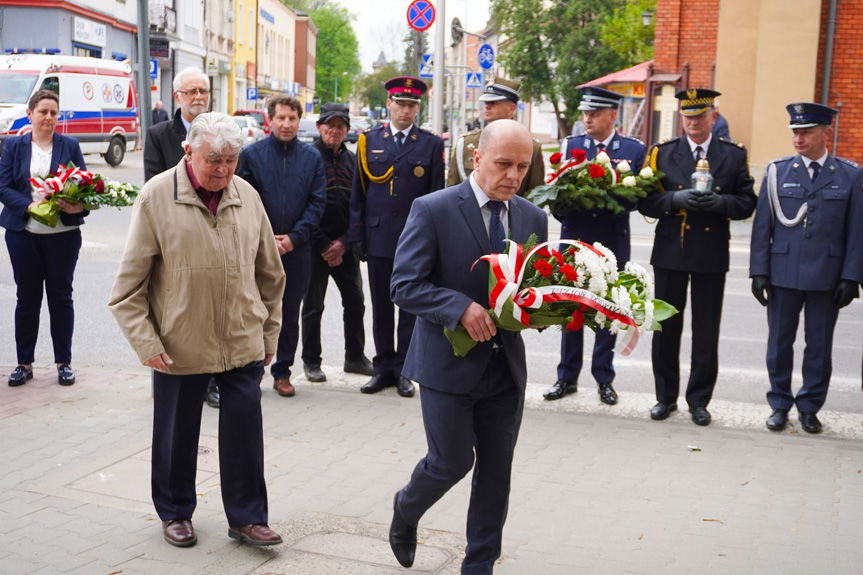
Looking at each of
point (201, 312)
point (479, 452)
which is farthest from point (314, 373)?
point (479, 452)

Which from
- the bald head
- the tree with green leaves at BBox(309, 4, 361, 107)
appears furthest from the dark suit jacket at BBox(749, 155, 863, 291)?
the tree with green leaves at BBox(309, 4, 361, 107)

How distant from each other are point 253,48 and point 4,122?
45.8m

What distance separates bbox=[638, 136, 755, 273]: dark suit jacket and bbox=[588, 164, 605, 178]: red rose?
1.57 ft

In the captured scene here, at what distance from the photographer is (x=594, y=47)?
59.7 metres

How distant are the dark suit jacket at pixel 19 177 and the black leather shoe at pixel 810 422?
5.34 metres

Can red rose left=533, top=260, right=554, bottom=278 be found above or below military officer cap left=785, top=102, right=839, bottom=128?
below

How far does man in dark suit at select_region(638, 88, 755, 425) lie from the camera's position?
742cm

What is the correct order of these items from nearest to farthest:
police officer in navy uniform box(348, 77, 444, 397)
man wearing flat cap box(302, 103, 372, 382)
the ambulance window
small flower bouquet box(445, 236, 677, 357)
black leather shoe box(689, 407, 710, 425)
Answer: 1. small flower bouquet box(445, 236, 677, 357)
2. black leather shoe box(689, 407, 710, 425)
3. police officer in navy uniform box(348, 77, 444, 397)
4. man wearing flat cap box(302, 103, 372, 382)
5. the ambulance window

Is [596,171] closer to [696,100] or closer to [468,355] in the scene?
[696,100]

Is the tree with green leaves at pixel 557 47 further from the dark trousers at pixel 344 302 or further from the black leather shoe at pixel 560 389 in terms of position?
the black leather shoe at pixel 560 389

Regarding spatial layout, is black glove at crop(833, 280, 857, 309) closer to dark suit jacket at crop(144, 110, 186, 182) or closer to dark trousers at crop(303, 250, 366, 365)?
dark trousers at crop(303, 250, 366, 365)

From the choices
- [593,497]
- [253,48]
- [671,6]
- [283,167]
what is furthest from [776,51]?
[253,48]

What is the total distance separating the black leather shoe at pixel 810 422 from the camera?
7.36m

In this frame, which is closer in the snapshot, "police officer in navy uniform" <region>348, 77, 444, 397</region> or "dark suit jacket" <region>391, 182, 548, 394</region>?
"dark suit jacket" <region>391, 182, 548, 394</region>
